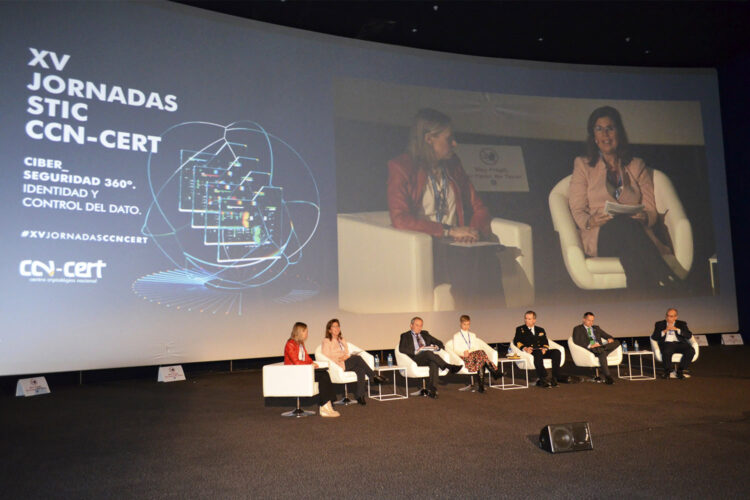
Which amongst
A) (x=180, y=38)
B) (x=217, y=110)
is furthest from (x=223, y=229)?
(x=180, y=38)

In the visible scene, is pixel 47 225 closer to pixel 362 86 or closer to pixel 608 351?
pixel 362 86

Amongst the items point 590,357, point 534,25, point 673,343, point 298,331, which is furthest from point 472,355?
point 534,25

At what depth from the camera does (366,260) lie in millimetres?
9234

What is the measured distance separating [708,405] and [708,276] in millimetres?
6790

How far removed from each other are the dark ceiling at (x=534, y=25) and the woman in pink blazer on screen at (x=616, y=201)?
135 centimetres

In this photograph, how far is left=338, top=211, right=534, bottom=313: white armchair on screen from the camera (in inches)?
361

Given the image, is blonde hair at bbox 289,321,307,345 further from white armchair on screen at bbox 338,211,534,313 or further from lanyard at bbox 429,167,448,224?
lanyard at bbox 429,167,448,224

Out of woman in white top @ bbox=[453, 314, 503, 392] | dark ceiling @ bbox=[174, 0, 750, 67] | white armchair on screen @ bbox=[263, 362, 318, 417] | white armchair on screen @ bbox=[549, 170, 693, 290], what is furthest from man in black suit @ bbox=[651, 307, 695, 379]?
dark ceiling @ bbox=[174, 0, 750, 67]

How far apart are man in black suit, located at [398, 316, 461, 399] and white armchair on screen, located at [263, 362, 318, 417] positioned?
149cm

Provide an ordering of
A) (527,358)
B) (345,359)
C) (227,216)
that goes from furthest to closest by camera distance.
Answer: (227,216) → (527,358) → (345,359)

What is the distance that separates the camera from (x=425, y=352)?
680 cm

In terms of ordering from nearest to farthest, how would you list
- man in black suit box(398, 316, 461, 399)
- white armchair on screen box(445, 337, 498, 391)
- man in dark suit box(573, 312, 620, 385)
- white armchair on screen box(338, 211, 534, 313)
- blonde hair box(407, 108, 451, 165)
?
1. man in black suit box(398, 316, 461, 399)
2. white armchair on screen box(445, 337, 498, 391)
3. man in dark suit box(573, 312, 620, 385)
4. white armchair on screen box(338, 211, 534, 313)
5. blonde hair box(407, 108, 451, 165)

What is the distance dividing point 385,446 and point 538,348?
3.67m

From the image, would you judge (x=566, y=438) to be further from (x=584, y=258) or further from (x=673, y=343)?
(x=584, y=258)
